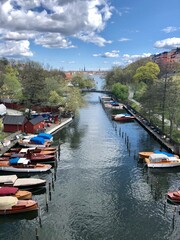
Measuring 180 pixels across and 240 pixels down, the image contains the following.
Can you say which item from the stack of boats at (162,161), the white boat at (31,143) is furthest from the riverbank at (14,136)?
the stack of boats at (162,161)

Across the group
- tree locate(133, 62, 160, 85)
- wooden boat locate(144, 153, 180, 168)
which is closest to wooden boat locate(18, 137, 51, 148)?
wooden boat locate(144, 153, 180, 168)

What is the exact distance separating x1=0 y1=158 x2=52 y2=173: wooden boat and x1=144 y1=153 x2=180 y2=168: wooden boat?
1485cm

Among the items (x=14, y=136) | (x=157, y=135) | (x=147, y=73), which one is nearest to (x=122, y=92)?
(x=147, y=73)

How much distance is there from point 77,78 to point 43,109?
9574cm

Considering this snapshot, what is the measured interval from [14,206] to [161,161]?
22929mm

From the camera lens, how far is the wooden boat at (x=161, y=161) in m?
44.7

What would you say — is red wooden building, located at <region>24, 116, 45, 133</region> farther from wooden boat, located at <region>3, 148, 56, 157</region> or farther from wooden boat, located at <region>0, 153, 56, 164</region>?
wooden boat, located at <region>0, 153, 56, 164</region>

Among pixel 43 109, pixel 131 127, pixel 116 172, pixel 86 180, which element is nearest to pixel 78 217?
pixel 86 180

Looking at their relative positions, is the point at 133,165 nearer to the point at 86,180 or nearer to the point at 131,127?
the point at 86,180

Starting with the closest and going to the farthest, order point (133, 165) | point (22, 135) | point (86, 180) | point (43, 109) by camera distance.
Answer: point (86, 180)
point (133, 165)
point (22, 135)
point (43, 109)

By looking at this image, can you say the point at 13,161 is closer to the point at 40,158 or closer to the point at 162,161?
the point at 40,158

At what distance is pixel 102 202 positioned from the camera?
33969mm

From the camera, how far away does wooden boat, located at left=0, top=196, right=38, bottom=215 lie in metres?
31.0

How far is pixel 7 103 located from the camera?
9781 cm
